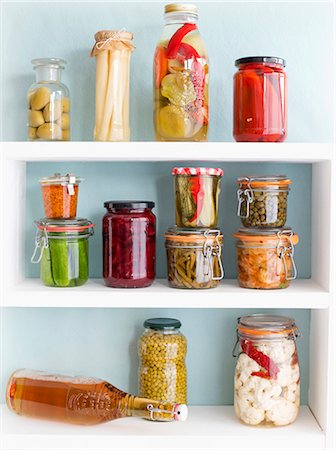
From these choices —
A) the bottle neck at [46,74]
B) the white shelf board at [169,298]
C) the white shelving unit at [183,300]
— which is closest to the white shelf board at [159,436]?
the white shelving unit at [183,300]

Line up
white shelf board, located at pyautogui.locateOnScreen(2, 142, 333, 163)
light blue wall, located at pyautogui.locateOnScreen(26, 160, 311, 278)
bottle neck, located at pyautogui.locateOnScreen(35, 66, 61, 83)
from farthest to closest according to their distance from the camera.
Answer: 1. light blue wall, located at pyautogui.locateOnScreen(26, 160, 311, 278)
2. bottle neck, located at pyautogui.locateOnScreen(35, 66, 61, 83)
3. white shelf board, located at pyautogui.locateOnScreen(2, 142, 333, 163)

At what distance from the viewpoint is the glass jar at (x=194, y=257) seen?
4.96ft

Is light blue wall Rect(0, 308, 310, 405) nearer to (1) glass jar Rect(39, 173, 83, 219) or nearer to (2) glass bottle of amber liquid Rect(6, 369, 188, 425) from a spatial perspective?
(2) glass bottle of amber liquid Rect(6, 369, 188, 425)

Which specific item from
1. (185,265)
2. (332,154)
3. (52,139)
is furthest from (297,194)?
(52,139)

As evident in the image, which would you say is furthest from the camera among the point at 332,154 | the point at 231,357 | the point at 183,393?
the point at 231,357

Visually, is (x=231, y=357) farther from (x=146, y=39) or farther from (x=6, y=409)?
(x=146, y=39)

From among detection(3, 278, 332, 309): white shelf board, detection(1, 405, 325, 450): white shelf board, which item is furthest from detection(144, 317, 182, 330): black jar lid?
detection(1, 405, 325, 450): white shelf board

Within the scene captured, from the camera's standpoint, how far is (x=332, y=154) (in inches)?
58.4

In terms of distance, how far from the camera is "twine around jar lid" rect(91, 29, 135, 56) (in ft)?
5.00

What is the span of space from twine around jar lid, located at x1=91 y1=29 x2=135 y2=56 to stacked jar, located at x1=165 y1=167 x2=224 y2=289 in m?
0.28

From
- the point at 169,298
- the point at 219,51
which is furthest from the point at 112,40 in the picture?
the point at 169,298

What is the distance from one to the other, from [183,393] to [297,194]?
51cm

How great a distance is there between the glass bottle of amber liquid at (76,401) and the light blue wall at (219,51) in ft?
1.81

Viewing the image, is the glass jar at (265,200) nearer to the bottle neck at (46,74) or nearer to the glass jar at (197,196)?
the glass jar at (197,196)
